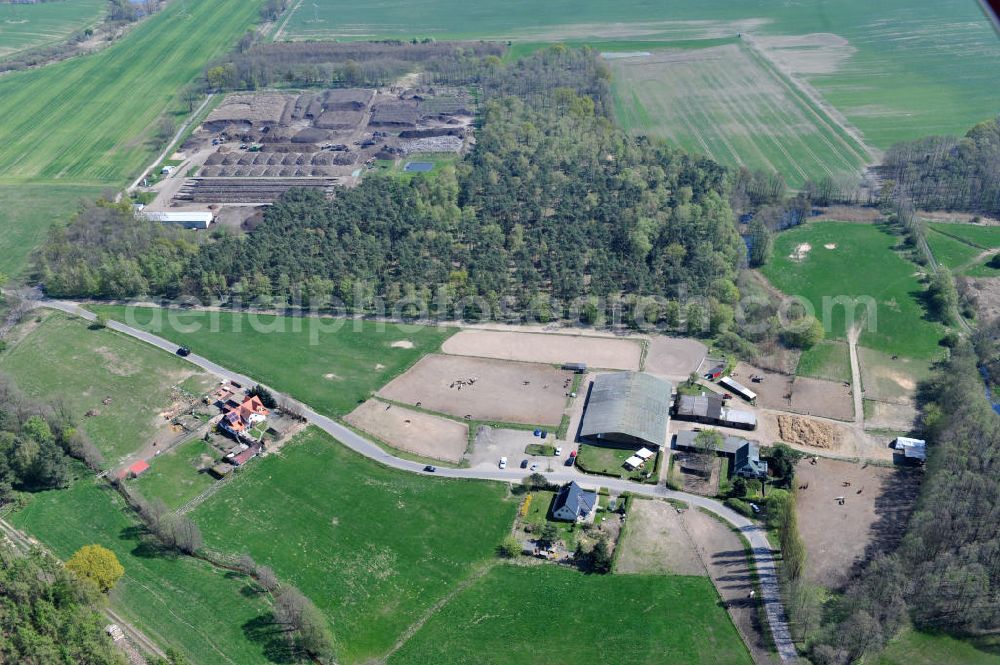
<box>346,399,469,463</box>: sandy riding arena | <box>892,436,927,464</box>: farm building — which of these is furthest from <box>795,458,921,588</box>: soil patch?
<box>346,399,469,463</box>: sandy riding arena

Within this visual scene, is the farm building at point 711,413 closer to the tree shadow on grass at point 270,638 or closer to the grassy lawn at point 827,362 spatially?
the grassy lawn at point 827,362

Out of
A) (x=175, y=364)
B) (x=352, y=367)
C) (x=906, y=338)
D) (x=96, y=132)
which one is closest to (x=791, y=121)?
(x=906, y=338)

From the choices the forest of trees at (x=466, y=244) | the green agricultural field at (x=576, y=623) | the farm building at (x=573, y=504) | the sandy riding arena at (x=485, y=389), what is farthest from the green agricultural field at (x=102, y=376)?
the farm building at (x=573, y=504)

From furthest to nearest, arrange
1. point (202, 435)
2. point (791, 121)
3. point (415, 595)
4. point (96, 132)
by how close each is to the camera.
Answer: point (96, 132), point (791, 121), point (202, 435), point (415, 595)

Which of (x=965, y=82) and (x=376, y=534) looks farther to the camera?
(x=965, y=82)

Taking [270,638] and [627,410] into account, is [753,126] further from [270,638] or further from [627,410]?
[270,638]

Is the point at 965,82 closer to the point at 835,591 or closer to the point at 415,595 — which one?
the point at 835,591
